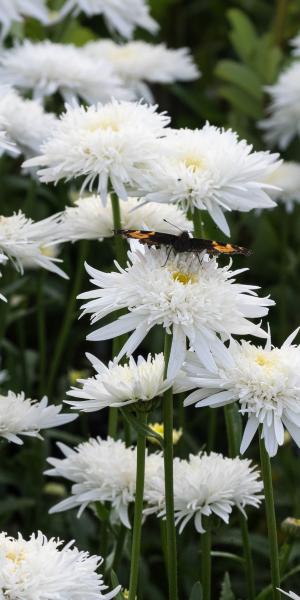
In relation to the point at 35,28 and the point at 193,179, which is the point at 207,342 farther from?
the point at 35,28

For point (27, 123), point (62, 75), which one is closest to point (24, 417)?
point (27, 123)

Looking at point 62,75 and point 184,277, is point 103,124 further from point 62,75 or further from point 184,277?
point 62,75

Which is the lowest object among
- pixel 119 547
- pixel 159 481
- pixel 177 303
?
pixel 119 547

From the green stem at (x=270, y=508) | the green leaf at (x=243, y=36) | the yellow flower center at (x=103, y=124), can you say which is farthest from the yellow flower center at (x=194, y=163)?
the green leaf at (x=243, y=36)

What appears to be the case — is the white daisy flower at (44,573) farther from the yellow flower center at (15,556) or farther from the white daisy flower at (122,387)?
the white daisy flower at (122,387)

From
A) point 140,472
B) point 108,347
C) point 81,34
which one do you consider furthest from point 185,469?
point 81,34

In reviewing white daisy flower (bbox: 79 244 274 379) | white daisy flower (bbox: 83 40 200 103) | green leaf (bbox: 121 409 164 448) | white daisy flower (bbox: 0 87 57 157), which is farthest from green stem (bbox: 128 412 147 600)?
white daisy flower (bbox: 83 40 200 103)
